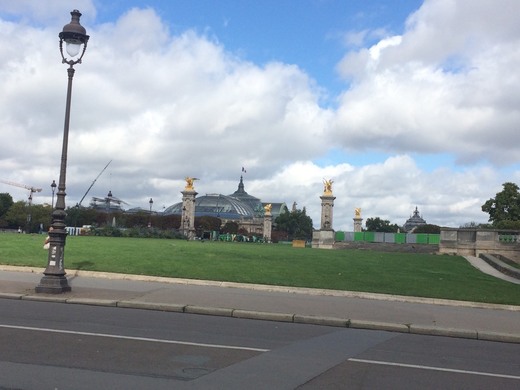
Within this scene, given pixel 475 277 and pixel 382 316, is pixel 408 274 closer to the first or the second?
pixel 475 277

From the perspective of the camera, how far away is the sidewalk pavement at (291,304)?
12.8 metres

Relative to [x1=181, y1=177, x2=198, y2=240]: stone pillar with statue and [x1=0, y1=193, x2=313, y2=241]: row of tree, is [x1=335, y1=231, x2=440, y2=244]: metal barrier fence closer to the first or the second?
[x1=181, y1=177, x2=198, y2=240]: stone pillar with statue

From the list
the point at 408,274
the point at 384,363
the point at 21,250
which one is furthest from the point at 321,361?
the point at 21,250

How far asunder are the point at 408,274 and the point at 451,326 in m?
10.5

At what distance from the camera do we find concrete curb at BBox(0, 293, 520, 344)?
12.1 m

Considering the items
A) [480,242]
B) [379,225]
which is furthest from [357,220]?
[379,225]

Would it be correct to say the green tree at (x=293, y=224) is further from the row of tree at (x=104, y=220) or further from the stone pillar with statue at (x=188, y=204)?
the stone pillar with statue at (x=188, y=204)

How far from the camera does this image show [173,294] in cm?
1598

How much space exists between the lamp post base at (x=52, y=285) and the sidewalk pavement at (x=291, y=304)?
242mm

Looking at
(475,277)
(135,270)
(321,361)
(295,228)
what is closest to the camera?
(321,361)

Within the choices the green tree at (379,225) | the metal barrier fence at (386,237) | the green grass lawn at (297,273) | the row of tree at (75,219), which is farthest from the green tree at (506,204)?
the green tree at (379,225)

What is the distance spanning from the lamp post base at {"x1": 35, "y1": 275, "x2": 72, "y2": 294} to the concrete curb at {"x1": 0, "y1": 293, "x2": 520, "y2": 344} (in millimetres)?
459

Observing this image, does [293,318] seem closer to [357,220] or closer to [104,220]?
[357,220]

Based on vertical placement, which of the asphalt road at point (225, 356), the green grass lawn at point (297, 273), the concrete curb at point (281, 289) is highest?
the green grass lawn at point (297, 273)
